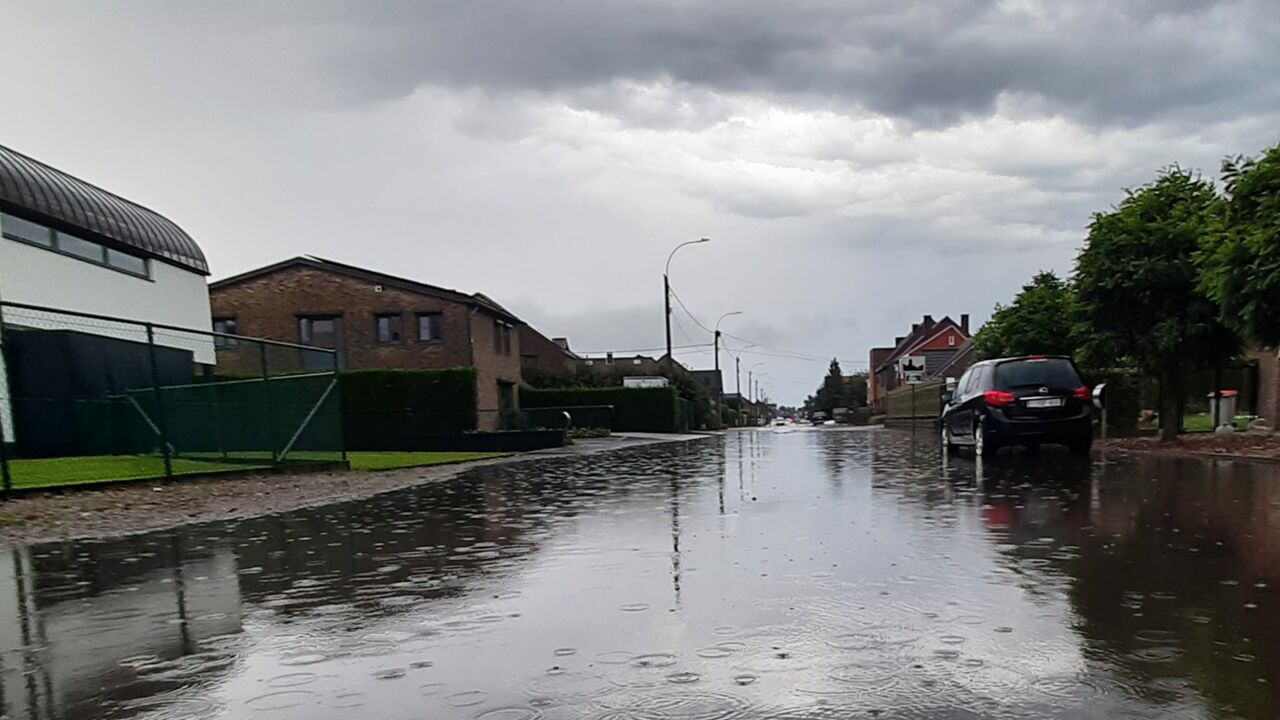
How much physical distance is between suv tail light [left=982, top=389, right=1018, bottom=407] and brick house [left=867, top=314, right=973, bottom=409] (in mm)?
57344

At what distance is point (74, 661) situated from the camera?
4152 millimetres

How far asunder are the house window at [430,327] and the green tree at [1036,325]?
819 inches

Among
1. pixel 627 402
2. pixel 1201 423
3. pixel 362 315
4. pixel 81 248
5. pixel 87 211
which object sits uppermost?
pixel 87 211

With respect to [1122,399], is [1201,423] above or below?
below

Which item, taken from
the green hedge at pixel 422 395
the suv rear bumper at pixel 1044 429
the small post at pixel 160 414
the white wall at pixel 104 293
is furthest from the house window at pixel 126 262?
the suv rear bumper at pixel 1044 429

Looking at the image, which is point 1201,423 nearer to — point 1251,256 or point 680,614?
point 1251,256

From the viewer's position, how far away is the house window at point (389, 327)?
1378 inches

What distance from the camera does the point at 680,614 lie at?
185 inches

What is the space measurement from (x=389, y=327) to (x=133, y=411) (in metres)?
20.6

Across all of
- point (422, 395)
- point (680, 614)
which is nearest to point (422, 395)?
point (422, 395)

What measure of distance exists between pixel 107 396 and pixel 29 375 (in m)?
1.37

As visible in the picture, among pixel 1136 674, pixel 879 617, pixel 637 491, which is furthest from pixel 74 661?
pixel 637 491

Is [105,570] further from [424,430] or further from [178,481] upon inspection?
[424,430]

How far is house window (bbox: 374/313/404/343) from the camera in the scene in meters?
35.0
